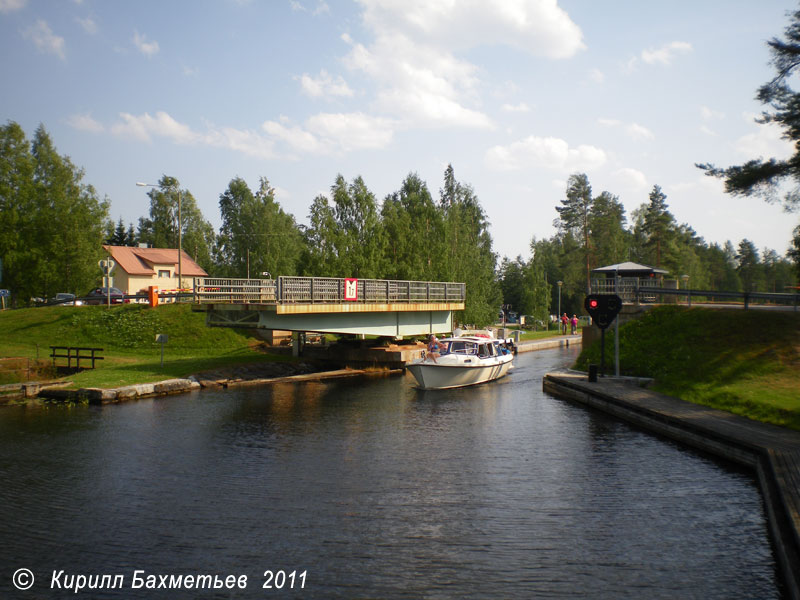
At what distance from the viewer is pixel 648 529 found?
480 inches

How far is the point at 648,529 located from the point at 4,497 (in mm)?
14070

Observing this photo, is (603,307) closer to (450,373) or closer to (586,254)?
(450,373)

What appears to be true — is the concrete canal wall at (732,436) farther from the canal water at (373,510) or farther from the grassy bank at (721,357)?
the grassy bank at (721,357)

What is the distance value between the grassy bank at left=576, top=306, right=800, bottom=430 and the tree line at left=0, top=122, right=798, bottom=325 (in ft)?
64.4

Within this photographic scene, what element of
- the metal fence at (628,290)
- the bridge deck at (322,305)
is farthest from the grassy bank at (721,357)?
the bridge deck at (322,305)

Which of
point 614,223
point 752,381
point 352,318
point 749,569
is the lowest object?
point 749,569

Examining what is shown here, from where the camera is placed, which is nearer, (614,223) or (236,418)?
(236,418)

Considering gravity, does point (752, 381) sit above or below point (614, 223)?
below

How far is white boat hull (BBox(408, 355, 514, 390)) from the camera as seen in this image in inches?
1251

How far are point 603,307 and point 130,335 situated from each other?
99.8 ft

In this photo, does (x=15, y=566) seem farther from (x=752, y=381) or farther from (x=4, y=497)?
(x=752, y=381)

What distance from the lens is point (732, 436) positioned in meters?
16.7

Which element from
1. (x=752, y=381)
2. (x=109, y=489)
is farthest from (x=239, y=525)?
(x=752, y=381)

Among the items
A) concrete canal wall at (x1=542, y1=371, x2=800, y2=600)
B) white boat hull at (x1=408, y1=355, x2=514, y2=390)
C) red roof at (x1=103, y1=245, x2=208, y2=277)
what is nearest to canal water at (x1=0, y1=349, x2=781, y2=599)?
concrete canal wall at (x1=542, y1=371, x2=800, y2=600)
